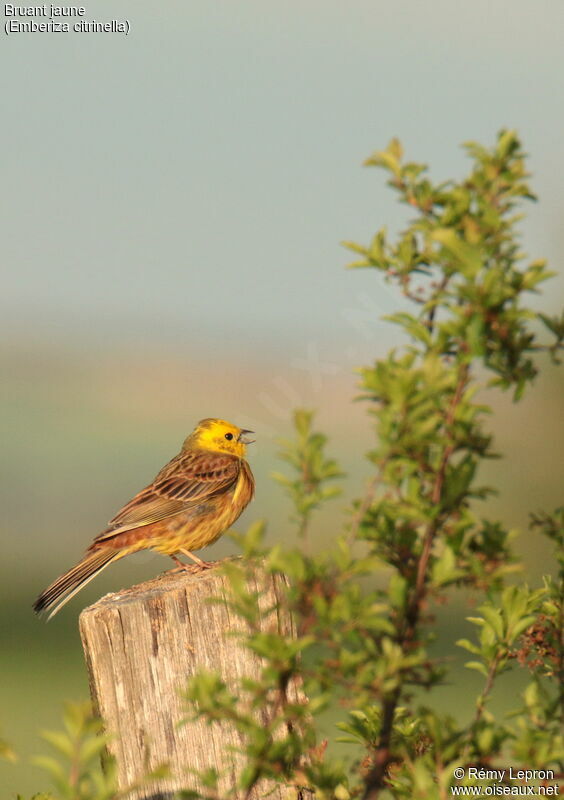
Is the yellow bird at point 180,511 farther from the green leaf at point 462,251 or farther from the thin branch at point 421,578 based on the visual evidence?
the green leaf at point 462,251

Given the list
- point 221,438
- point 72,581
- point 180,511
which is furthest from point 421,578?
point 221,438

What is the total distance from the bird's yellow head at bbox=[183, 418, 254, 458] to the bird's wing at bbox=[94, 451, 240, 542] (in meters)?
0.24

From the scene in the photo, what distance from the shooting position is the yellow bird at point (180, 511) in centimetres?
750

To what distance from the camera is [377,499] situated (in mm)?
2717

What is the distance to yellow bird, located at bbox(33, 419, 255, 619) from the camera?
7.50 m

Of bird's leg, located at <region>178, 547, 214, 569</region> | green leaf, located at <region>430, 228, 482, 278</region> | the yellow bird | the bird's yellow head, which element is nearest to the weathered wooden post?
bird's leg, located at <region>178, 547, 214, 569</region>

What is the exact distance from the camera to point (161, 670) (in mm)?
4184

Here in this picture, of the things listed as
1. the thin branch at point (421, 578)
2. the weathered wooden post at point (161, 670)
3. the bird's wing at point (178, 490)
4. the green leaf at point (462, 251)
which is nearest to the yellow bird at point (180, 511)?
the bird's wing at point (178, 490)

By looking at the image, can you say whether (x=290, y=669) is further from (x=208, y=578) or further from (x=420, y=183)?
(x=208, y=578)

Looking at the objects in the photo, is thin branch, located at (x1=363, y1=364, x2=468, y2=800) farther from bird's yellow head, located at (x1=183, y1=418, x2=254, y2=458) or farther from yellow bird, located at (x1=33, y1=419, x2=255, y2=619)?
bird's yellow head, located at (x1=183, y1=418, x2=254, y2=458)

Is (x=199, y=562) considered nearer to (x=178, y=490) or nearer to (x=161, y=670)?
(x=178, y=490)

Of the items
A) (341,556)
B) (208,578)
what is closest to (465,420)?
(341,556)

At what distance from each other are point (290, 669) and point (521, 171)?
1.34 meters

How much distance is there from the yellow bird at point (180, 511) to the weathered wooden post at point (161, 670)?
9.61 feet
